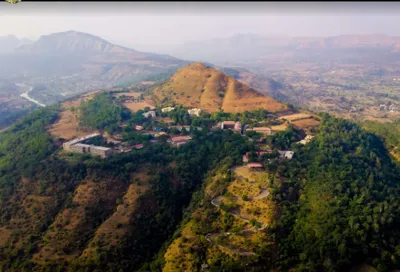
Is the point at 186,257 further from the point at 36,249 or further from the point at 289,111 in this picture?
the point at 289,111

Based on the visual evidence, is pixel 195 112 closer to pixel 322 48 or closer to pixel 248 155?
pixel 248 155

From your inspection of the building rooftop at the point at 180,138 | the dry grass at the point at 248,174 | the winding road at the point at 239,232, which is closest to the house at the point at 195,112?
the building rooftop at the point at 180,138

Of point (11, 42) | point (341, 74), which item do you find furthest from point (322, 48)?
point (11, 42)

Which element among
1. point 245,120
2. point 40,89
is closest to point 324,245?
point 245,120

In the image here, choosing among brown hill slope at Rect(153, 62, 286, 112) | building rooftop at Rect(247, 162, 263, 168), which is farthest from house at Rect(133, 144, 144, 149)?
brown hill slope at Rect(153, 62, 286, 112)

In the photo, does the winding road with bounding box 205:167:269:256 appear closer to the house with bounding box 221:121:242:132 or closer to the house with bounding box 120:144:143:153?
the house with bounding box 120:144:143:153

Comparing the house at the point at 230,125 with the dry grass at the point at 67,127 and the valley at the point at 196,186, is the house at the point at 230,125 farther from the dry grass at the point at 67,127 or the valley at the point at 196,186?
the dry grass at the point at 67,127
